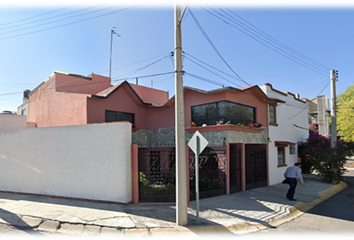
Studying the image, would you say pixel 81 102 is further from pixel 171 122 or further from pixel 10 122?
pixel 10 122

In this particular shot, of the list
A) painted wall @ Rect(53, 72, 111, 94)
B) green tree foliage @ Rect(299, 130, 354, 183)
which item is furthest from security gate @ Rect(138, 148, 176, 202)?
green tree foliage @ Rect(299, 130, 354, 183)

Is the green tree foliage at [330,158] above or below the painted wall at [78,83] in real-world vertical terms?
below

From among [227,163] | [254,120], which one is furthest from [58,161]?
[254,120]

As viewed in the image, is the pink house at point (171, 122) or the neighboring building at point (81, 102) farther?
the neighboring building at point (81, 102)

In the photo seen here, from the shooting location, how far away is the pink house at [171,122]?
27.3ft

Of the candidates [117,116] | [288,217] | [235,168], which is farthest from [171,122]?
[288,217]

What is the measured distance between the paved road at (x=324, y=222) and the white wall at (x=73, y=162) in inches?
174

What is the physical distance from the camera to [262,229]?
19.7 ft

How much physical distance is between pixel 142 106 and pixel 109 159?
684 centimetres

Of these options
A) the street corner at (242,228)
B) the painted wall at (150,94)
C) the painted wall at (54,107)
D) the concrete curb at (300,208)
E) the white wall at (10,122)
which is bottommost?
the concrete curb at (300,208)

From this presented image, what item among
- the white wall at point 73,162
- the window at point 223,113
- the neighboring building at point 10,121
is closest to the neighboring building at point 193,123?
the window at point 223,113

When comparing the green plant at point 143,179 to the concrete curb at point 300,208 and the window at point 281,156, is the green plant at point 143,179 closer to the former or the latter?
the concrete curb at point 300,208

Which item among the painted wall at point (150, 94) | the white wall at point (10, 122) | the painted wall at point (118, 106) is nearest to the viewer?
the painted wall at point (118, 106)

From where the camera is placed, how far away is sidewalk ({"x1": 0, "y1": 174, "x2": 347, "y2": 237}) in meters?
5.61
